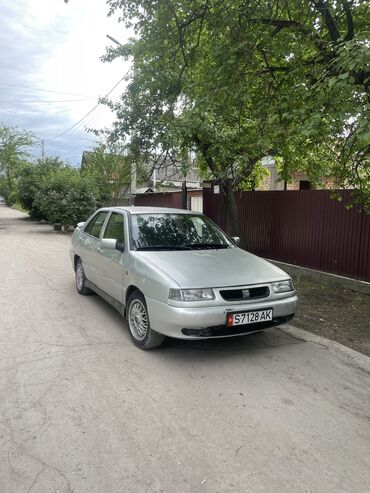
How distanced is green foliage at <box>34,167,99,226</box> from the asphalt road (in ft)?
44.3

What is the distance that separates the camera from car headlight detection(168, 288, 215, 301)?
3967mm

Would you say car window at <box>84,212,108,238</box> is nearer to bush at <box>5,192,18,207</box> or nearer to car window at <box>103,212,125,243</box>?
car window at <box>103,212,125,243</box>

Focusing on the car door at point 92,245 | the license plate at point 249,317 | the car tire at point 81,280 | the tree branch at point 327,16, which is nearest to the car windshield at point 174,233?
the car door at point 92,245

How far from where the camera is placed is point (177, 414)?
3189mm

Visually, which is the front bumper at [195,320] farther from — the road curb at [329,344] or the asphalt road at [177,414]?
the road curb at [329,344]

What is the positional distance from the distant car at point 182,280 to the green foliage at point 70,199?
12.9 meters

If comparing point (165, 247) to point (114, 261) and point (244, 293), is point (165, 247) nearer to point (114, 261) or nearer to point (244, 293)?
point (114, 261)

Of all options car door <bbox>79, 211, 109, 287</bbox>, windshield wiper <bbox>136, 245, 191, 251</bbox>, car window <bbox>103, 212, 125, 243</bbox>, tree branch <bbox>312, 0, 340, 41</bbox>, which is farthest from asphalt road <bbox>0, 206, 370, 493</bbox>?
tree branch <bbox>312, 0, 340, 41</bbox>

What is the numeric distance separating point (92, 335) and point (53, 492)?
264cm

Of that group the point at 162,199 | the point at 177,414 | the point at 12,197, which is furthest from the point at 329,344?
the point at 12,197

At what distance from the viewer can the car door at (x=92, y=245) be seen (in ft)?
19.5

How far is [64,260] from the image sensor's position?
36.1ft

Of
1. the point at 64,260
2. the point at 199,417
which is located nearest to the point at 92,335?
the point at 199,417

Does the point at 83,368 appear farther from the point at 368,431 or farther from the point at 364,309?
the point at 364,309
